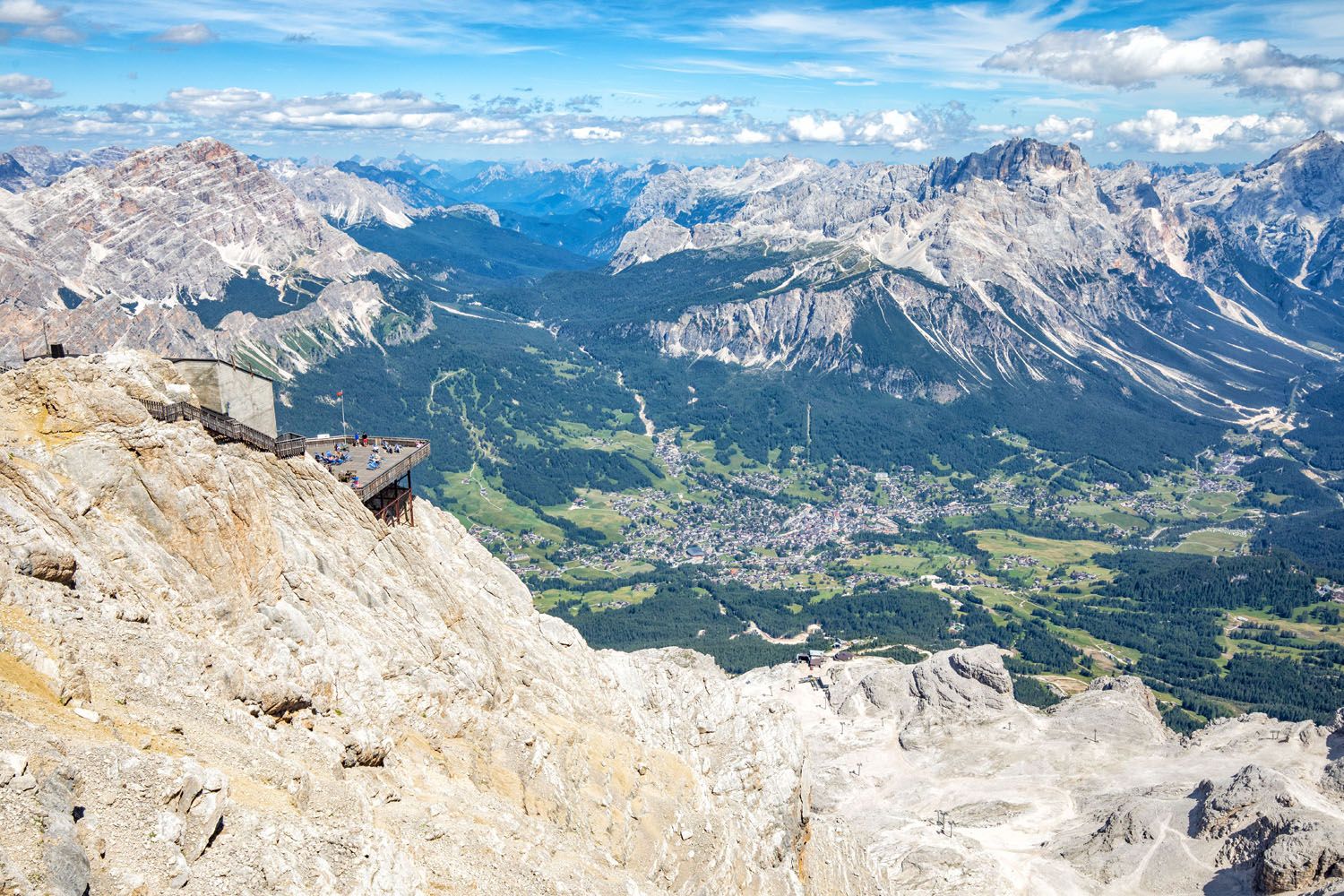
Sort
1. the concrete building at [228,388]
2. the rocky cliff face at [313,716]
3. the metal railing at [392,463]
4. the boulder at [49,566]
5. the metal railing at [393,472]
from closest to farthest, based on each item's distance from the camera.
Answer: the rocky cliff face at [313,716] → the boulder at [49,566] → the concrete building at [228,388] → the metal railing at [393,472] → the metal railing at [392,463]

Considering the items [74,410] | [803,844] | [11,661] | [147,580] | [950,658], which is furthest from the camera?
[950,658]

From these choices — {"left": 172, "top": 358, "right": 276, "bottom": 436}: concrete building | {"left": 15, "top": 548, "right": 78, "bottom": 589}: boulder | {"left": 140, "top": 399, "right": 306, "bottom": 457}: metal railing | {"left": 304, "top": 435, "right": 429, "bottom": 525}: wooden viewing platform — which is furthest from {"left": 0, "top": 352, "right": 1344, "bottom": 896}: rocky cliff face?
{"left": 304, "top": 435, "right": 429, "bottom": 525}: wooden viewing platform

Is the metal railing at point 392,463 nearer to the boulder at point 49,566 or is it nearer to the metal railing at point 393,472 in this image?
the metal railing at point 393,472

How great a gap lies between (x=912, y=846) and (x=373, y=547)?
281 ft

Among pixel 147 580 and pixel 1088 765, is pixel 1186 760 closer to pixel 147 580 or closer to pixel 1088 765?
pixel 1088 765

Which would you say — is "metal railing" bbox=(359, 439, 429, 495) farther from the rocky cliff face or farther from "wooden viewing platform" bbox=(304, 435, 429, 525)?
the rocky cliff face

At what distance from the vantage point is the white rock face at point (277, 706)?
30.1 m

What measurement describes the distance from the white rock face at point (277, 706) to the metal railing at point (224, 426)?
0.87m

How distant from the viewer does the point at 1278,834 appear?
10075cm

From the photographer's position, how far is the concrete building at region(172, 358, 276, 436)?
5359 cm

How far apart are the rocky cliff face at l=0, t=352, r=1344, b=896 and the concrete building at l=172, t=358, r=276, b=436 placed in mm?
1277

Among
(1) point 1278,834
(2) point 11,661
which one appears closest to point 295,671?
(2) point 11,661

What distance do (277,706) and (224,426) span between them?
18.7 metres

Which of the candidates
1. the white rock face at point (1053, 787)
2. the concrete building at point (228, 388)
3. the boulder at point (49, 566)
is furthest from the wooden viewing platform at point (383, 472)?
the white rock face at point (1053, 787)
